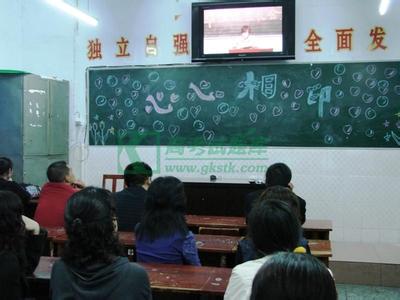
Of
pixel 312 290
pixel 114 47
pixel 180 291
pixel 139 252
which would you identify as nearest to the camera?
pixel 312 290

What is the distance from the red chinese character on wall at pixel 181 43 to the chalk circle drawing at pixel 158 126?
36.6 inches

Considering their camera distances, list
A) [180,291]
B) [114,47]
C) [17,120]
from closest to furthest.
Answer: [180,291]
[17,120]
[114,47]

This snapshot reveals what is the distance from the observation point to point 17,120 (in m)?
6.07

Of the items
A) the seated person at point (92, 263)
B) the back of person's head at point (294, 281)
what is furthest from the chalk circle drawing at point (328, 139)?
the back of person's head at point (294, 281)

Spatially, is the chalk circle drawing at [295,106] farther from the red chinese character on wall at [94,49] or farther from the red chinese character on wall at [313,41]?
the red chinese character on wall at [94,49]

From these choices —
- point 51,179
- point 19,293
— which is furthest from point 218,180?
point 19,293

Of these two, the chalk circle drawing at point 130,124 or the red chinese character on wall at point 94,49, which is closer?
the chalk circle drawing at point 130,124

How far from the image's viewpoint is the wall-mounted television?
5824 millimetres

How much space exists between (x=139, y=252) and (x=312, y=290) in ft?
6.67

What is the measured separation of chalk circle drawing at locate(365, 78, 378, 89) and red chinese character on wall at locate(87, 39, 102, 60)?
3440mm

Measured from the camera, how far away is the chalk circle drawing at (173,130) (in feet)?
20.8

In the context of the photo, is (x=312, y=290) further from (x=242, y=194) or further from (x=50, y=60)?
(x=50, y=60)

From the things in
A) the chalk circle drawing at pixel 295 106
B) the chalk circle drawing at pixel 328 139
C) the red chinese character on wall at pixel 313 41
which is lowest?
the chalk circle drawing at pixel 328 139

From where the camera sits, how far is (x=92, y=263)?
169 centimetres
